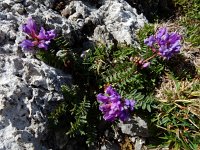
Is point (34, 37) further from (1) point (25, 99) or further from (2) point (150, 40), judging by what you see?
(2) point (150, 40)

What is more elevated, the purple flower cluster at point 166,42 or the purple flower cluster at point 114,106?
the purple flower cluster at point 166,42

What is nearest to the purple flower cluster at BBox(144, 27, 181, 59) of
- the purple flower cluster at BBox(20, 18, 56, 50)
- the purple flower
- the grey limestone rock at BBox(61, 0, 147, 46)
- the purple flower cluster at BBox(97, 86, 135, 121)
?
the purple flower

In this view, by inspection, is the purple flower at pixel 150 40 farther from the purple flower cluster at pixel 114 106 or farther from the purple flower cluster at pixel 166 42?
the purple flower cluster at pixel 114 106

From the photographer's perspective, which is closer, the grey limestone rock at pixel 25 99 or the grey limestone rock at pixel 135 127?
the grey limestone rock at pixel 25 99

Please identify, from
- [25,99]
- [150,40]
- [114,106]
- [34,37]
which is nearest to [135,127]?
[114,106]

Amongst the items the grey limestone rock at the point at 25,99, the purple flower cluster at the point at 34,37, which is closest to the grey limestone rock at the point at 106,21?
the purple flower cluster at the point at 34,37

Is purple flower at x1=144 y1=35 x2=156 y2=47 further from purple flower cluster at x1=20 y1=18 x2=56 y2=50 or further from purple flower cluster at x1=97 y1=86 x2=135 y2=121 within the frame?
purple flower cluster at x1=20 y1=18 x2=56 y2=50
